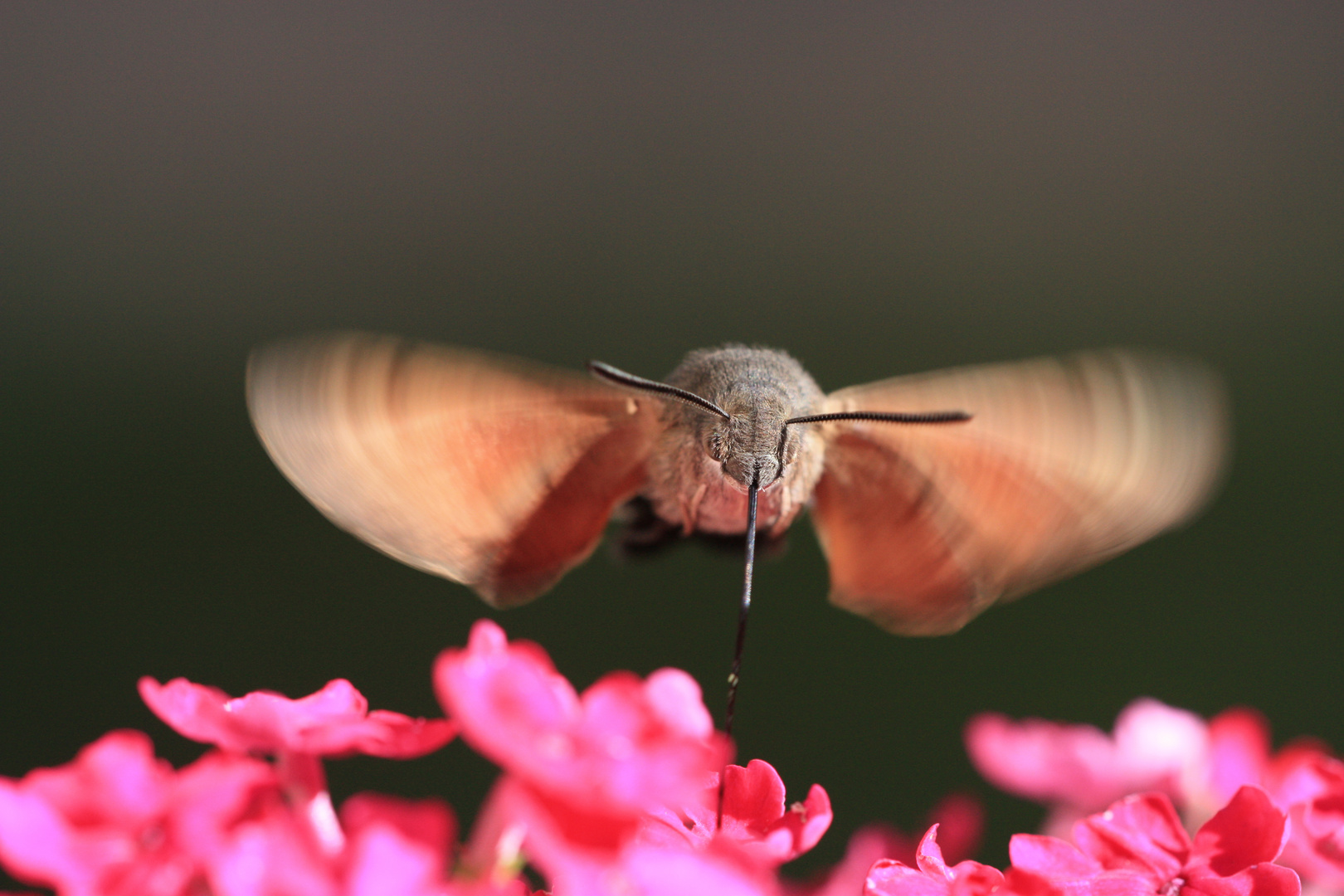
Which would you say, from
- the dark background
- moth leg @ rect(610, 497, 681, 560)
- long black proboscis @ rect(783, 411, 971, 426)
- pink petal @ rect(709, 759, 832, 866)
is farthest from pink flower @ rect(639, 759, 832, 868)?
the dark background

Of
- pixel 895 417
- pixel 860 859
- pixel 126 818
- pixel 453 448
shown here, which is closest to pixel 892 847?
pixel 860 859

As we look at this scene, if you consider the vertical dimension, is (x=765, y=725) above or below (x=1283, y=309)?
below

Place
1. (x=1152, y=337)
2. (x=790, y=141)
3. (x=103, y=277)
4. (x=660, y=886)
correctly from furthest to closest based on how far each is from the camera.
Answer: (x=790, y=141), (x=103, y=277), (x=1152, y=337), (x=660, y=886)

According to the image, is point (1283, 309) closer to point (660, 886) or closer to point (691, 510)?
point (691, 510)

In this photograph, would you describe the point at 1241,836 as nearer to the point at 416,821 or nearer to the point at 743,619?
the point at 743,619

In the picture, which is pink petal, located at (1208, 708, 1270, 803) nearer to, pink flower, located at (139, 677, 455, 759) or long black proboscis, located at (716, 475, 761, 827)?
long black proboscis, located at (716, 475, 761, 827)

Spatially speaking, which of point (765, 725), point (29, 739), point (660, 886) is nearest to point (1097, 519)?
point (660, 886)
